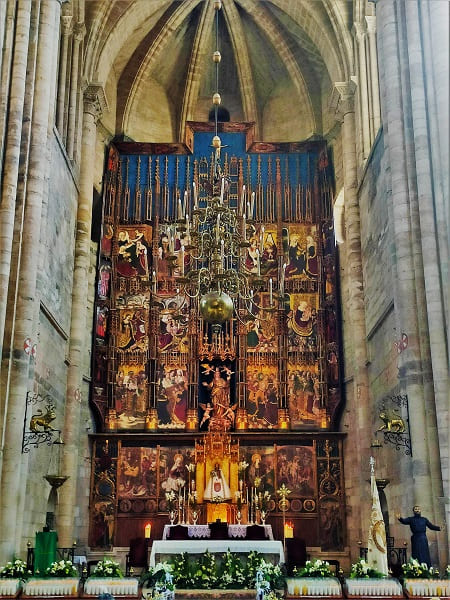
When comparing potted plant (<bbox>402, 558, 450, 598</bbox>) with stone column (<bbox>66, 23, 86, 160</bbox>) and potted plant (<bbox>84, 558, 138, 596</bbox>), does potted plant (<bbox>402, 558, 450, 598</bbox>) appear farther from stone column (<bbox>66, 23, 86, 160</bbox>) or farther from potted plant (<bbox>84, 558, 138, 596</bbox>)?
stone column (<bbox>66, 23, 86, 160</bbox>)

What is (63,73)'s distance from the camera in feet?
68.8

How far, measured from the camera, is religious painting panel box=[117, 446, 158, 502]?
21484mm

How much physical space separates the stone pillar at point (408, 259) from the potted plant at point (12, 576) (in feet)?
24.3

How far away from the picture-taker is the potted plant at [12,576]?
37.9 ft

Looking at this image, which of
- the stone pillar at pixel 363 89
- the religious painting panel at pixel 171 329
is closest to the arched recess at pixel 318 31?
the stone pillar at pixel 363 89

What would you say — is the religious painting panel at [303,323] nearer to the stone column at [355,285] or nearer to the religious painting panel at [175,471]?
the stone column at [355,285]

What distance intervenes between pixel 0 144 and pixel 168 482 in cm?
1100

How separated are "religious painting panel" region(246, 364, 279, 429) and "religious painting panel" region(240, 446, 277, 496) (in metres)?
0.79

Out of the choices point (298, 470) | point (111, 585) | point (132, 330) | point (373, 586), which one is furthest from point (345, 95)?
point (111, 585)

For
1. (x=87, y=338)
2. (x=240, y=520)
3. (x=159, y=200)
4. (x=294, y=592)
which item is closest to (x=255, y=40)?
(x=159, y=200)

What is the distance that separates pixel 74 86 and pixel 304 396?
11.7 metres

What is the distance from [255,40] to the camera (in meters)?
27.4

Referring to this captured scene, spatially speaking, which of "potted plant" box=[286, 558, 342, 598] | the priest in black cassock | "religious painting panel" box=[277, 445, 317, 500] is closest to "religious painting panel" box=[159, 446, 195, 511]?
"religious painting panel" box=[277, 445, 317, 500]

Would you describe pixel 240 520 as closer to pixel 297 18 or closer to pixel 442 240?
pixel 442 240
